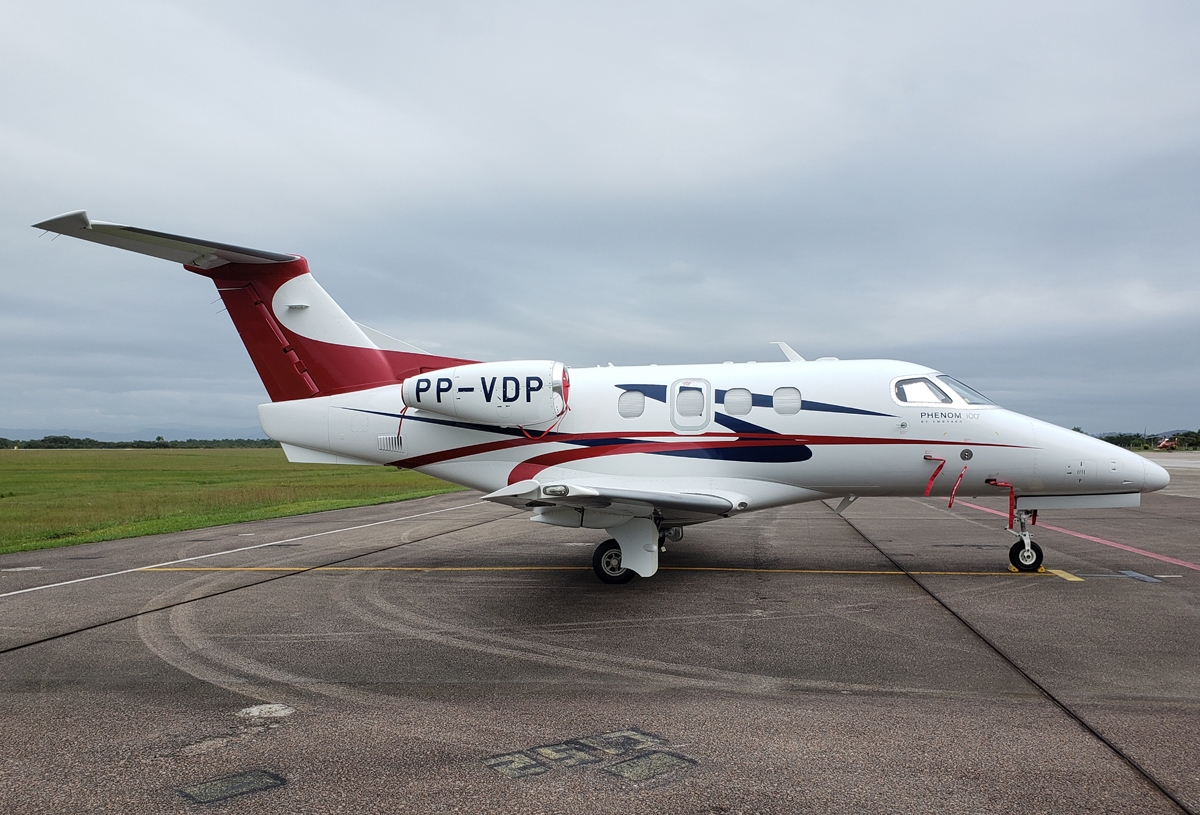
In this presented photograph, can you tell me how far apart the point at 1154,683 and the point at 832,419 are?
202 inches

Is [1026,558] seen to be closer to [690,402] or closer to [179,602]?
[690,402]

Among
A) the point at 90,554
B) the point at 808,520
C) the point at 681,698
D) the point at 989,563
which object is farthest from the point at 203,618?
the point at 808,520

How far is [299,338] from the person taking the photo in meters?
11.6

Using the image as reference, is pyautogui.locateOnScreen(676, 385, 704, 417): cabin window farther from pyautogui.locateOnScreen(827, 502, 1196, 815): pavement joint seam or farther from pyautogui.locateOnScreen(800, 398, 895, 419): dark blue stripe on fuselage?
pyautogui.locateOnScreen(827, 502, 1196, 815): pavement joint seam

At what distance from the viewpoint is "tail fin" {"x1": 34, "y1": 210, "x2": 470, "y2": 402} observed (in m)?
11.5

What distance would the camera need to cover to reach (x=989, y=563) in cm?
1133

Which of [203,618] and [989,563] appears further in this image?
[989,563]

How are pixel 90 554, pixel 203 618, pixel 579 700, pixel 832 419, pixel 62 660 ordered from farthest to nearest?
pixel 90 554
pixel 832 419
pixel 203 618
pixel 62 660
pixel 579 700

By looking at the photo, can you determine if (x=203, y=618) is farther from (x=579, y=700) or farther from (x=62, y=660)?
(x=579, y=700)

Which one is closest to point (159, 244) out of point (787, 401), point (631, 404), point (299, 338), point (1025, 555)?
point (299, 338)

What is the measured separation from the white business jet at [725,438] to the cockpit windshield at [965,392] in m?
0.02

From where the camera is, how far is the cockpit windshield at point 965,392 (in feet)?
34.7

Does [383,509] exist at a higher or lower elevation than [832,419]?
lower

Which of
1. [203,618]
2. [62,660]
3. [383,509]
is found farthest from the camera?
[383,509]
